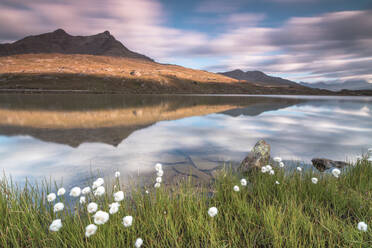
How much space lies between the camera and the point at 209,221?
4.00m

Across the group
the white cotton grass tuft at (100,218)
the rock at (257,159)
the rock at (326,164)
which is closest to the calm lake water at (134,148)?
the rock at (326,164)

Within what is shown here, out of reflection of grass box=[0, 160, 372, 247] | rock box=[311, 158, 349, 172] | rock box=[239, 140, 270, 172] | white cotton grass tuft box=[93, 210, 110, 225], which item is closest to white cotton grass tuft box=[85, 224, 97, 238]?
white cotton grass tuft box=[93, 210, 110, 225]

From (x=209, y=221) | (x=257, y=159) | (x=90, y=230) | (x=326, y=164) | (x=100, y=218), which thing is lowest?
(x=326, y=164)

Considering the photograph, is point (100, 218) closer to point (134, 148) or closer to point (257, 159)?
point (257, 159)

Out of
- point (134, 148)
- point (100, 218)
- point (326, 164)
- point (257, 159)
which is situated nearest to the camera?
point (100, 218)

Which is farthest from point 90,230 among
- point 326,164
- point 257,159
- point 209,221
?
point 326,164

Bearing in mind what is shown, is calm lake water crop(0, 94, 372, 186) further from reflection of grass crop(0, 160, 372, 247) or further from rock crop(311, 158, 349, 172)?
reflection of grass crop(0, 160, 372, 247)

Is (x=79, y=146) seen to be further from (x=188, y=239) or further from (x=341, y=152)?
(x=341, y=152)

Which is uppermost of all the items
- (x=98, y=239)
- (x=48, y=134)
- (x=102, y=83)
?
(x=102, y=83)

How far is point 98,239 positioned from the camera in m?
3.07

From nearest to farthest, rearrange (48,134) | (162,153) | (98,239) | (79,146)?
(98,239), (162,153), (79,146), (48,134)

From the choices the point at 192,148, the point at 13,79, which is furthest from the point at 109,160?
the point at 13,79

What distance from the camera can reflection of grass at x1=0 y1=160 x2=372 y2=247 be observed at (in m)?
3.27

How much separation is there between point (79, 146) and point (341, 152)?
50.3 ft
